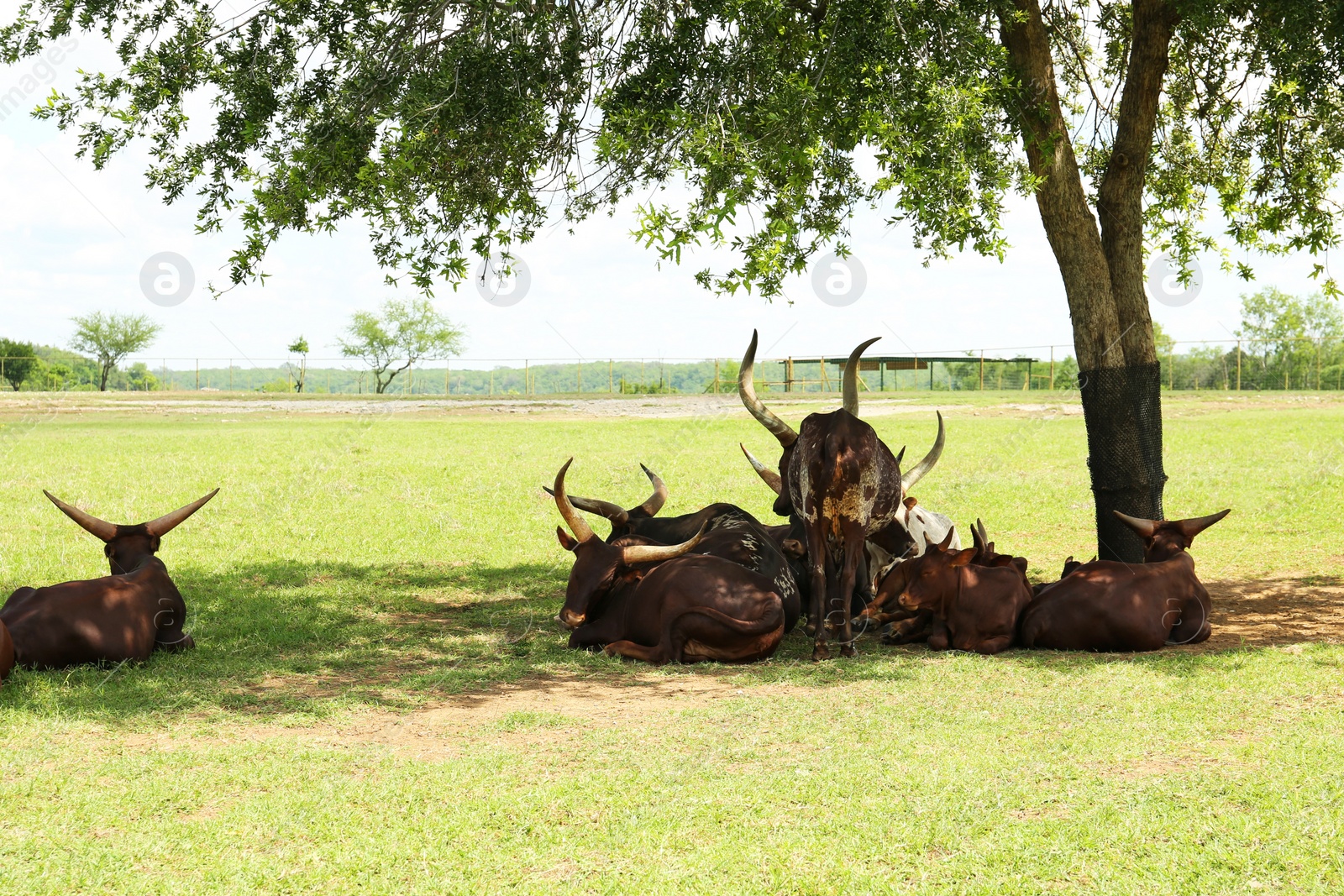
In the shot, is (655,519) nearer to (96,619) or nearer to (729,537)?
(729,537)

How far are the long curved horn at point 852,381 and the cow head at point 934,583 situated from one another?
148 centimetres

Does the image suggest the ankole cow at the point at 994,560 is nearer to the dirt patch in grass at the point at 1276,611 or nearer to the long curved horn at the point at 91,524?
the dirt patch in grass at the point at 1276,611

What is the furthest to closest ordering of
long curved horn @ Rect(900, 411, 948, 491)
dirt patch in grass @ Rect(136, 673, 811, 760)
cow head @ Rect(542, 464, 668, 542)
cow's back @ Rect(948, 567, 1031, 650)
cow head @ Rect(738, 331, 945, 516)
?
cow head @ Rect(542, 464, 668, 542)
long curved horn @ Rect(900, 411, 948, 491)
cow head @ Rect(738, 331, 945, 516)
cow's back @ Rect(948, 567, 1031, 650)
dirt patch in grass @ Rect(136, 673, 811, 760)

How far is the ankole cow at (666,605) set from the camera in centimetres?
872

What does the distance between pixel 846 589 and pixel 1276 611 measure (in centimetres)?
437

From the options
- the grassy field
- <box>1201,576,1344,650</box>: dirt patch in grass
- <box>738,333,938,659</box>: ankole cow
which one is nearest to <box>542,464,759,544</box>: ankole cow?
the grassy field

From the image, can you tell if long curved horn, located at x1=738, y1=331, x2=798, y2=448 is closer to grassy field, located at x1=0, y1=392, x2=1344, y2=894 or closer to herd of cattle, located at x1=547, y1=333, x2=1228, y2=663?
herd of cattle, located at x1=547, y1=333, x2=1228, y2=663

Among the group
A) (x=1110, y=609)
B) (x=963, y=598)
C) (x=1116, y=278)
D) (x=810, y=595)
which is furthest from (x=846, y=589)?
(x=1116, y=278)

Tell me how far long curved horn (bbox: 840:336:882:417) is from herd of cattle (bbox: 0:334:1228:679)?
0.04m

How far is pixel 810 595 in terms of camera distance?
9.86 m

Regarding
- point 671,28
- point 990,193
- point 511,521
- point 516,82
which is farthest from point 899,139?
point 511,521

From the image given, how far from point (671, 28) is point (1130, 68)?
4593mm

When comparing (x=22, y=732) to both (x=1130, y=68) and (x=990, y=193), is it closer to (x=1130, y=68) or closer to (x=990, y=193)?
(x=990, y=193)

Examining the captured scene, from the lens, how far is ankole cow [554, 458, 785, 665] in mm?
8719
